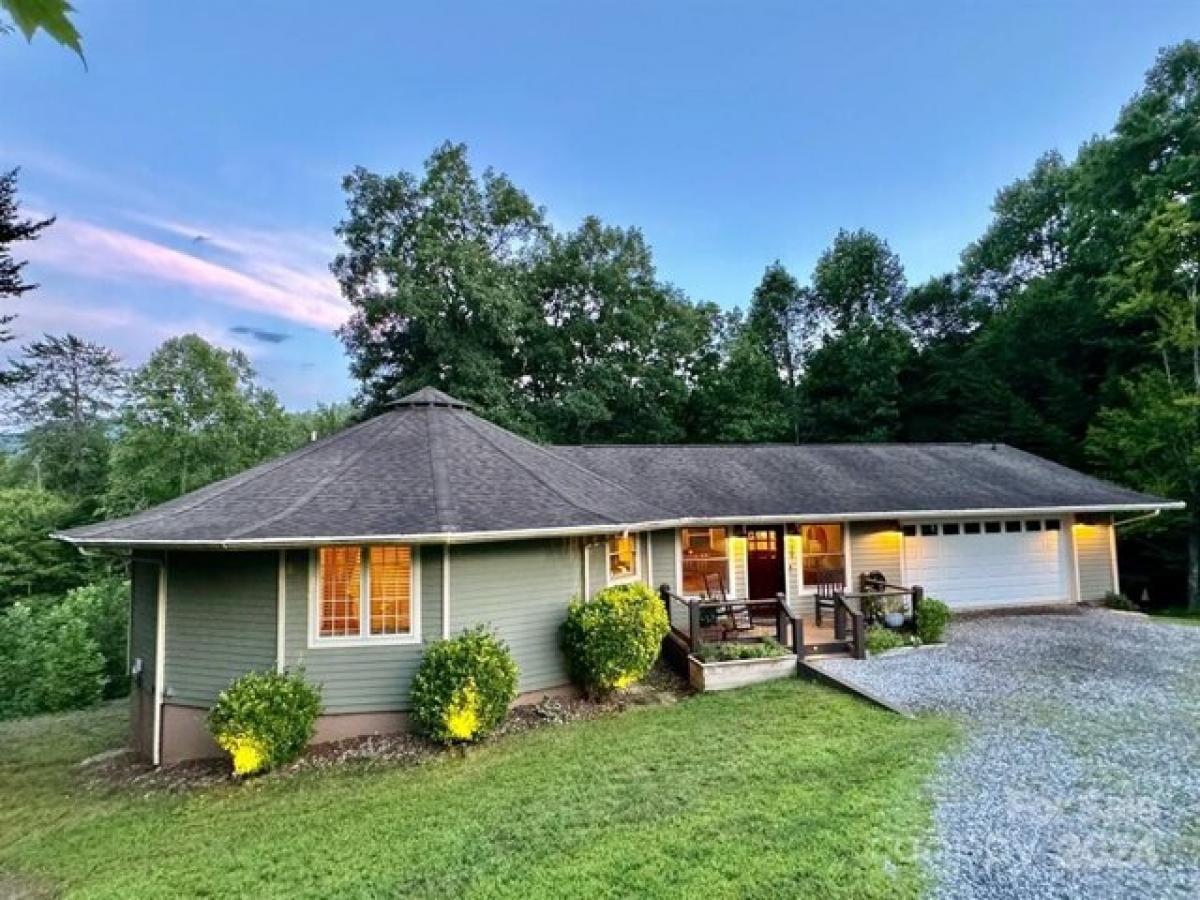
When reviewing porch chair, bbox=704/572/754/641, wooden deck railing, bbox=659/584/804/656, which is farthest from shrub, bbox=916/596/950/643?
porch chair, bbox=704/572/754/641

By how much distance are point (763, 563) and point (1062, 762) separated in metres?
7.79

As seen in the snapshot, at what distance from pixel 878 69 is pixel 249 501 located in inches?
753

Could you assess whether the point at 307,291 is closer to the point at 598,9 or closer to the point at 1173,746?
the point at 598,9

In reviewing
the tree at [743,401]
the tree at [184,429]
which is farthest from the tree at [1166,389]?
the tree at [184,429]

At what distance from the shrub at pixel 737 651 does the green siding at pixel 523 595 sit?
226 centimetres

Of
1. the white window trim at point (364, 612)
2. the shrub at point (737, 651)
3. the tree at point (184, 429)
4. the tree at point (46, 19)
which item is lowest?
the shrub at point (737, 651)

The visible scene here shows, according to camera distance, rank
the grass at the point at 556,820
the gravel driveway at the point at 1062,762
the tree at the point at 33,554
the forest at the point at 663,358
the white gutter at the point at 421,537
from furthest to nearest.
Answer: the tree at the point at 33,554 → the forest at the point at 663,358 → the white gutter at the point at 421,537 → the grass at the point at 556,820 → the gravel driveway at the point at 1062,762

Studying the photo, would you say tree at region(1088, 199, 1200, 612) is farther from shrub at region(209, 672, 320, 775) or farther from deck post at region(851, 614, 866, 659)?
shrub at region(209, 672, 320, 775)

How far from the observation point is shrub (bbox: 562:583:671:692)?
8859 mm

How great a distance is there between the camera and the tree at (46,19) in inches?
51.1

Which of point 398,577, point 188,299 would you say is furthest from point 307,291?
point 398,577

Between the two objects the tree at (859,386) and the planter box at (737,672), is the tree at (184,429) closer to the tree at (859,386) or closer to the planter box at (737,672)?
the planter box at (737,672)

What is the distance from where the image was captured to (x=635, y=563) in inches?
475

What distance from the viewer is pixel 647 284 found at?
27453 mm
